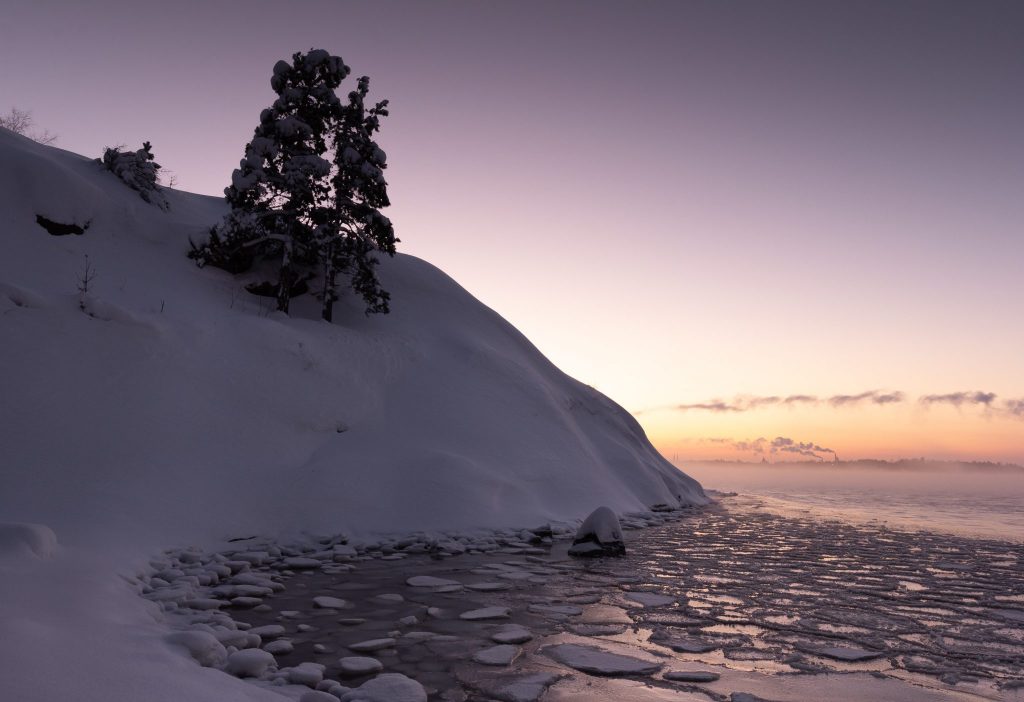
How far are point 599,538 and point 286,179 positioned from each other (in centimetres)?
1254

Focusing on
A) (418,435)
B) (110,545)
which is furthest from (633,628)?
(418,435)

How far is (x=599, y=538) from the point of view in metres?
9.20

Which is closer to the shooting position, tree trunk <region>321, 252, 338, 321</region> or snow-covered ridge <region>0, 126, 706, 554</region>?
snow-covered ridge <region>0, 126, 706, 554</region>

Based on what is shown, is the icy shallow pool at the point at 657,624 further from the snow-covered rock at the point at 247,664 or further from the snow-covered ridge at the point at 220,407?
the snow-covered ridge at the point at 220,407

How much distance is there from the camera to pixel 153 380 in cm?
1038

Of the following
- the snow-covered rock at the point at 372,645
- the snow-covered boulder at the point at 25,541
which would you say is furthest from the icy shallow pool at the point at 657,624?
the snow-covered boulder at the point at 25,541

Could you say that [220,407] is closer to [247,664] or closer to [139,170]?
[247,664]

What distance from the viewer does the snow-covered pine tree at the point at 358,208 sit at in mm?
16562

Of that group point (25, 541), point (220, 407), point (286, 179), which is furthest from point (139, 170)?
point (25, 541)

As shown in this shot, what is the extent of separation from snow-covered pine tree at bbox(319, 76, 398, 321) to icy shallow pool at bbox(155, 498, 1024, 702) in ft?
32.2

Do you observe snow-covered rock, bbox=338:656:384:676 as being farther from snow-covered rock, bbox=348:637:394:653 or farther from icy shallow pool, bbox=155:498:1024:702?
snow-covered rock, bbox=348:637:394:653

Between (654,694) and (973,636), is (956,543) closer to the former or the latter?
(973,636)

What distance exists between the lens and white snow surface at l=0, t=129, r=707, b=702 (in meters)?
4.50

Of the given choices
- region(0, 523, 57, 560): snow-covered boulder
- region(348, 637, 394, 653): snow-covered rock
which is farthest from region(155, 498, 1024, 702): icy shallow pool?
region(0, 523, 57, 560): snow-covered boulder
